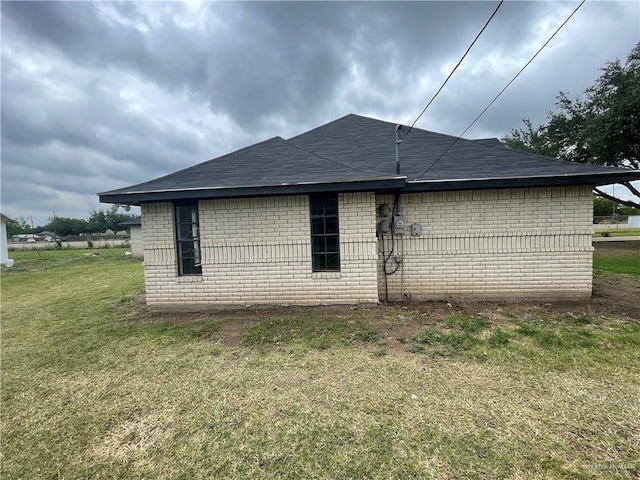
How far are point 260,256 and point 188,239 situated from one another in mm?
1543

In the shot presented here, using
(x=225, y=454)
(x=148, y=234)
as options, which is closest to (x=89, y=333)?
(x=148, y=234)

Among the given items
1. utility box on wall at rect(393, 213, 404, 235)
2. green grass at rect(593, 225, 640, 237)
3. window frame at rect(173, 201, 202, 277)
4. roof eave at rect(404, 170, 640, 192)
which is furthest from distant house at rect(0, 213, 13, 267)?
green grass at rect(593, 225, 640, 237)

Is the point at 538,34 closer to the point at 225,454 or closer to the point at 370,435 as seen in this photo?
the point at 370,435

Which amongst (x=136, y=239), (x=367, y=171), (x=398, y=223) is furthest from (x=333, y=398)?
(x=136, y=239)

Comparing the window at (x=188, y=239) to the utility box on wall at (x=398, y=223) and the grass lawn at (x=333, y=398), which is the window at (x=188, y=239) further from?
Result: the utility box on wall at (x=398, y=223)

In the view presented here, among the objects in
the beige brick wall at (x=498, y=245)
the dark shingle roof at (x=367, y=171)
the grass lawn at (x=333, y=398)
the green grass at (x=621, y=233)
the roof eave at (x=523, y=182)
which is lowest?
the green grass at (x=621, y=233)

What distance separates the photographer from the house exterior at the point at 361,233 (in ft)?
18.2

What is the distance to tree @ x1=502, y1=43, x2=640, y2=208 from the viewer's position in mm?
12391

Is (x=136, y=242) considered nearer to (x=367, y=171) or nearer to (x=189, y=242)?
(x=189, y=242)

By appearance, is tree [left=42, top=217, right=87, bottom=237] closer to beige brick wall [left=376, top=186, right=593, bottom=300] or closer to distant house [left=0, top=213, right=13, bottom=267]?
distant house [left=0, top=213, right=13, bottom=267]

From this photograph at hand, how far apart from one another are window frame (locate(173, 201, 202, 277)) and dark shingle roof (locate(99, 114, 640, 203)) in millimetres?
496

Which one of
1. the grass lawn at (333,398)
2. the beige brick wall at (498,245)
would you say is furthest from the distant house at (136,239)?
the beige brick wall at (498,245)

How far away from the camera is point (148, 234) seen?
5859 mm

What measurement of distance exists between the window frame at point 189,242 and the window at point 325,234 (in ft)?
7.60
